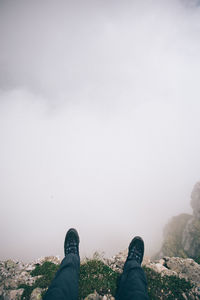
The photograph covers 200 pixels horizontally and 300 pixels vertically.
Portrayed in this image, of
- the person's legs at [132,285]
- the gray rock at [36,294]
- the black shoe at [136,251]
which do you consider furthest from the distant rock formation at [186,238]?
the gray rock at [36,294]

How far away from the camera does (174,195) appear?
172 m

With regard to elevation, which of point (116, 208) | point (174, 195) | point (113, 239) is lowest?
point (113, 239)

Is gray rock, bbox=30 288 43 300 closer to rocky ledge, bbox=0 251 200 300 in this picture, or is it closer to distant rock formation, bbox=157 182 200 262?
rocky ledge, bbox=0 251 200 300

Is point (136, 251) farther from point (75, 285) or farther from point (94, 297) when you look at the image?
point (75, 285)

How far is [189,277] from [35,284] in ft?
22.0

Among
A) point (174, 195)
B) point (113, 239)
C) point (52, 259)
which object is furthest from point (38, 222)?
point (52, 259)

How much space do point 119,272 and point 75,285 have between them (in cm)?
255

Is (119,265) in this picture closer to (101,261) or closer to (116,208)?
(101,261)

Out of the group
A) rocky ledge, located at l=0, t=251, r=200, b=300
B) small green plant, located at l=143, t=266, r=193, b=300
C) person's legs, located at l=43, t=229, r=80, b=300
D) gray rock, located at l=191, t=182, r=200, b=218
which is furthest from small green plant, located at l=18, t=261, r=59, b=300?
gray rock, located at l=191, t=182, r=200, b=218

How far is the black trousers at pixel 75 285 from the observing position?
359 centimetres

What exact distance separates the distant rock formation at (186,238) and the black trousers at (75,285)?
17883mm

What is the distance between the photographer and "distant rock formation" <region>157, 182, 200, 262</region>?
19.0 meters

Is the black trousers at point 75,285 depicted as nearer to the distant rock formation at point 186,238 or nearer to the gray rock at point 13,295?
the gray rock at point 13,295

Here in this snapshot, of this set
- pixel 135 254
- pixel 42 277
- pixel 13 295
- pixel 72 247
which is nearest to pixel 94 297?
pixel 72 247
